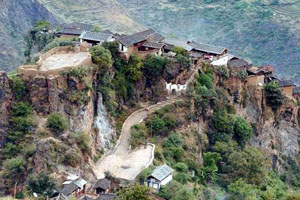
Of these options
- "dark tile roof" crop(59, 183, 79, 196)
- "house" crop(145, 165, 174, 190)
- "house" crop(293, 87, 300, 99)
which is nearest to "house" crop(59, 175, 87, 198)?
"dark tile roof" crop(59, 183, 79, 196)

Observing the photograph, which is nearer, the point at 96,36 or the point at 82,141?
the point at 82,141

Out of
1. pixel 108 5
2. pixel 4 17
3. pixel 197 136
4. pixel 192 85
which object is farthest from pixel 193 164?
pixel 108 5

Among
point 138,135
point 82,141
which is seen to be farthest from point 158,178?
Answer: point 138,135

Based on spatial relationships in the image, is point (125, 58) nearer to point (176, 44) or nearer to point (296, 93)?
point (176, 44)

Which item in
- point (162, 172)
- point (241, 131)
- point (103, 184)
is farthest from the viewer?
point (241, 131)

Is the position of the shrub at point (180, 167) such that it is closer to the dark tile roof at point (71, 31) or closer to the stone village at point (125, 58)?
the stone village at point (125, 58)

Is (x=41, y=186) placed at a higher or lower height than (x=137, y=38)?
lower

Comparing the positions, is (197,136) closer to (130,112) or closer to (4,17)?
(130,112)
